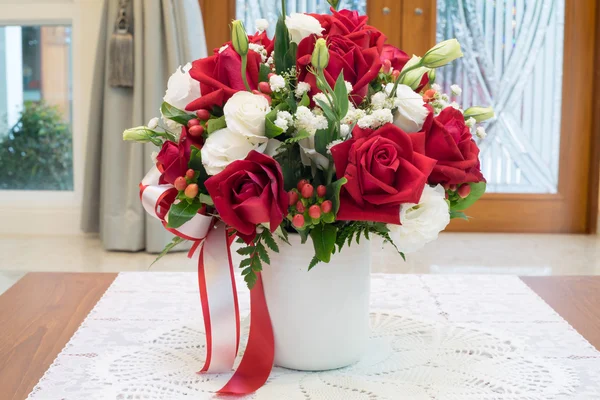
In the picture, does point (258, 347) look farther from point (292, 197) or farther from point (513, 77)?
point (513, 77)

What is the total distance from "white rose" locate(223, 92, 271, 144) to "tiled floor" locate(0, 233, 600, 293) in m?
2.05

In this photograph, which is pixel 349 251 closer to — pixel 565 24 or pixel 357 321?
pixel 357 321

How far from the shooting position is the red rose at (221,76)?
67 centimetres

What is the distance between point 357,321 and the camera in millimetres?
730

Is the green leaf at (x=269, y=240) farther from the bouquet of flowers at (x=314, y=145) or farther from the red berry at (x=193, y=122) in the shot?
the red berry at (x=193, y=122)

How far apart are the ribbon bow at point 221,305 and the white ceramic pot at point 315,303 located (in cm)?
1

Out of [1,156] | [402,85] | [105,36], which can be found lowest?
[1,156]

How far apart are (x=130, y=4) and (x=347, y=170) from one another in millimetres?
2729

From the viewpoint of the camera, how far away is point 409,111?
0.66m

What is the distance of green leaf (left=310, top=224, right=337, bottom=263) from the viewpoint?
2.08ft

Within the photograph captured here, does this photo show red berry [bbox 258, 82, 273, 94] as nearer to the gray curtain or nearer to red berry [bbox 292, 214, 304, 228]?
red berry [bbox 292, 214, 304, 228]

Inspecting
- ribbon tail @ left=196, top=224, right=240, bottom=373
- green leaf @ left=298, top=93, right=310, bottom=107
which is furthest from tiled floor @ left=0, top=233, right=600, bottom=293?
green leaf @ left=298, top=93, right=310, bottom=107

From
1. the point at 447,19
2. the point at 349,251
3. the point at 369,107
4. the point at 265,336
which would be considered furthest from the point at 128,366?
the point at 447,19

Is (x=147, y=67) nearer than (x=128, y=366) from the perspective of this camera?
No
